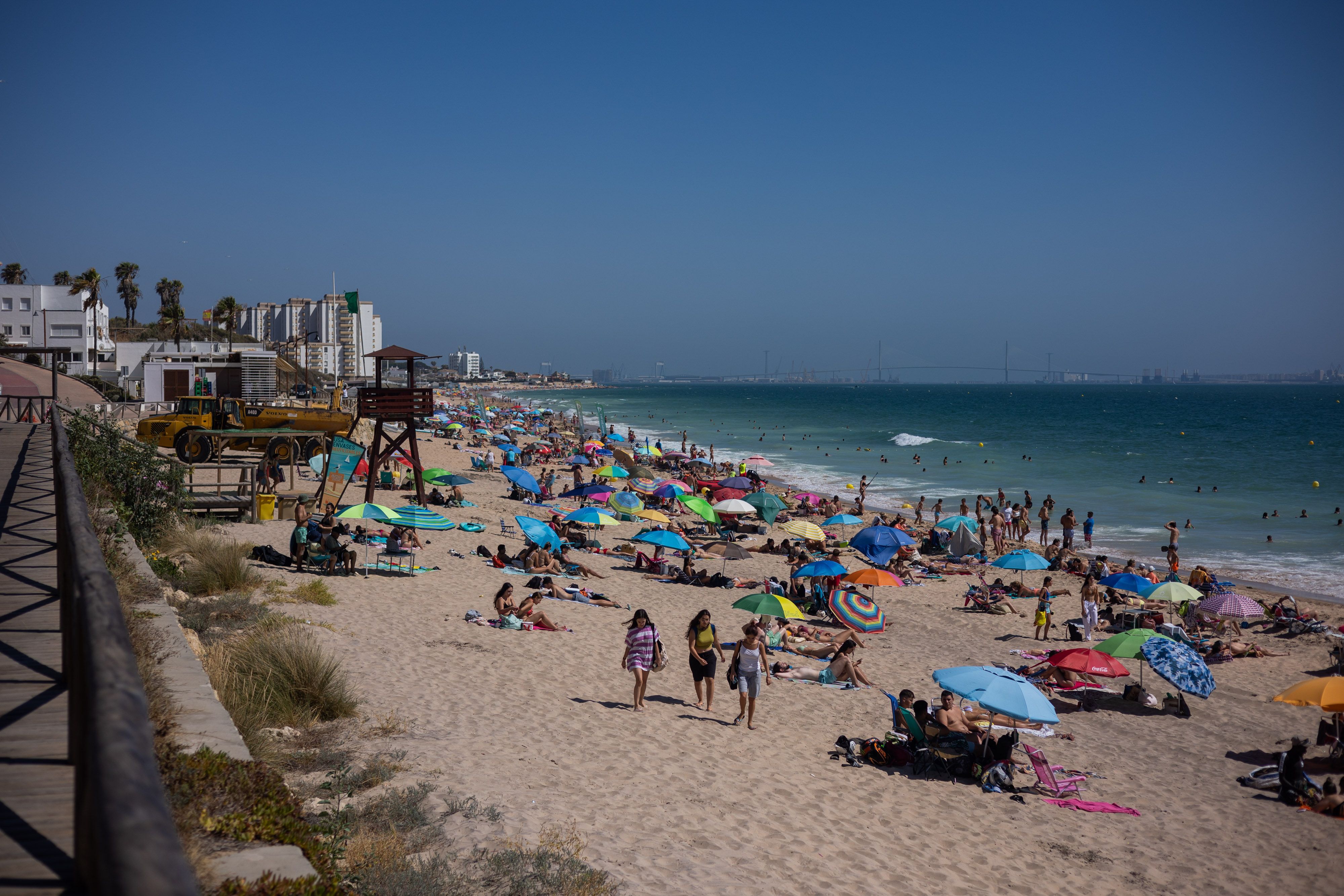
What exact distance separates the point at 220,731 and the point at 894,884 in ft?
15.1

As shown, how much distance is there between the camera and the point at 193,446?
2272cm

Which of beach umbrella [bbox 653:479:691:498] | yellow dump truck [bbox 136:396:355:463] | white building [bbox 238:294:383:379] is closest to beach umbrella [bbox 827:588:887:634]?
beach umbrella [bbox 653:479:691:498]

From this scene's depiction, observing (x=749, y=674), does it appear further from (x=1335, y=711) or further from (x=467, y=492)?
(x=467, y=492)

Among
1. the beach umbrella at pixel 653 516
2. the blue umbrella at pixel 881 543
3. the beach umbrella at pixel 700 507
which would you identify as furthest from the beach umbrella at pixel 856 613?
the beach umbrella at pixel 700 507

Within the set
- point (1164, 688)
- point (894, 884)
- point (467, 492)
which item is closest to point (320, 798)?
point (894, 884)

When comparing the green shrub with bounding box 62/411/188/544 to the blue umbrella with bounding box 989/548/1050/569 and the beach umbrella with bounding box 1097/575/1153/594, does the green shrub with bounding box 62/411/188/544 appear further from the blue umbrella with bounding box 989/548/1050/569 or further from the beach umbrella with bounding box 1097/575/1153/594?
the beach umbrella with bounding box 1097/575/1153/594

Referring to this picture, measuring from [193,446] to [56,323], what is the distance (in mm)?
37516

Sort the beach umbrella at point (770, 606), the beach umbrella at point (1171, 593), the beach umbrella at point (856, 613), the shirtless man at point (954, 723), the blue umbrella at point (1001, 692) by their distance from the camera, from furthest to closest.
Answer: the beach umbrella at point (1171, 593), the beach umbrella at point (856, 613), the beach umbrella at point (770, 606), the shirtless man at point (954, 723), the blue umbrella at point (1001, 692)

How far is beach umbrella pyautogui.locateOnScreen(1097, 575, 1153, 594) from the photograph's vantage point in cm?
1612

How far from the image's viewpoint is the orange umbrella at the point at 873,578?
15.7 meters

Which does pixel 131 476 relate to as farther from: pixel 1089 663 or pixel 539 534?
pixel 1089 663

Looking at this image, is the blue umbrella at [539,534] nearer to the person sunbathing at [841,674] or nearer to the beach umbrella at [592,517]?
the beach umbrella at [592,517]

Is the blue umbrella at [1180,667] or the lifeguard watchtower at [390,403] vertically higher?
the lifeguard watchtower at [390,403]

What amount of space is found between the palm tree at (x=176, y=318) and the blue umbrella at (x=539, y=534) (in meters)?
40.0
